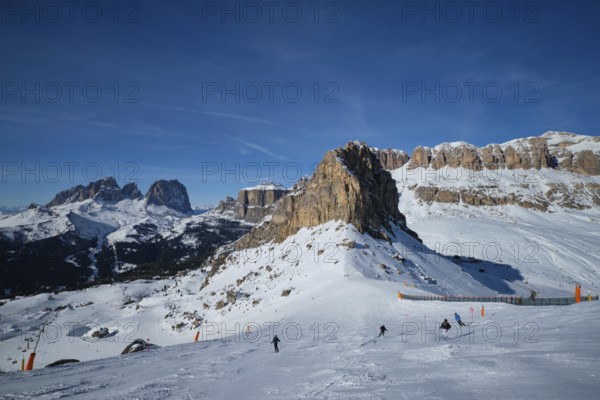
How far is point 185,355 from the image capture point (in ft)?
69.4

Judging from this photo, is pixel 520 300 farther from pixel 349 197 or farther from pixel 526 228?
pixel 526 228

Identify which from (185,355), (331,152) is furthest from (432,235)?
(185,355)

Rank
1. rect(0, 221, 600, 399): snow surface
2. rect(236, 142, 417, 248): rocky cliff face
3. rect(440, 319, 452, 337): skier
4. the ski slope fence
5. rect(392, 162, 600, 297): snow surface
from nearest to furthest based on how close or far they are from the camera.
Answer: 1. rect(0, 221, 600, 399): snow surface
2. rect(440, 319, 452, 337): skier
3. the ski slope fence
4. rect(236, 142, 417, 248): rocky cliff face
5. rect(392, 162, 600, 297): snow surface

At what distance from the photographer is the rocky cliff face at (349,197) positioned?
67688mm

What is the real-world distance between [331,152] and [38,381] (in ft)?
231

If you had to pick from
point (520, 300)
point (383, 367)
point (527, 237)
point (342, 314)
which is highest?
point (383, 367)

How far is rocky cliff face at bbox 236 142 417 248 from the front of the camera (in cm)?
6769

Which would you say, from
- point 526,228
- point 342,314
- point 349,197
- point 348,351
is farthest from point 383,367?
point 526,228

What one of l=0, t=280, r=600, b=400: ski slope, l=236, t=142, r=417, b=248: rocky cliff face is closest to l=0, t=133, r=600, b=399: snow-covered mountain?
l=0, t=280, r=600, b=400: ski slope

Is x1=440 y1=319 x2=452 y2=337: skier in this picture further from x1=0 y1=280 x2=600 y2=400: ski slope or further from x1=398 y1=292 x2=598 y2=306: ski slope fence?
x1=398 y1=292 x2=598 y2=306: ski slope fence

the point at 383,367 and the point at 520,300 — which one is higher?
the point at 383,367

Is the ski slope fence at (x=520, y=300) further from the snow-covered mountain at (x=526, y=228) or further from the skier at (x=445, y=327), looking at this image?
the snow-covered mountain at (x=526, y=228)

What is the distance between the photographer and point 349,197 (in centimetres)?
6781

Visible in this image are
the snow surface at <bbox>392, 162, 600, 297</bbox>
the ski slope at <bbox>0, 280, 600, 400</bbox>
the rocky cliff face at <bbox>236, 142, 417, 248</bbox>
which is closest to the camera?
the ski slope at <bbox>0, 280, 600, 400</bbox>
